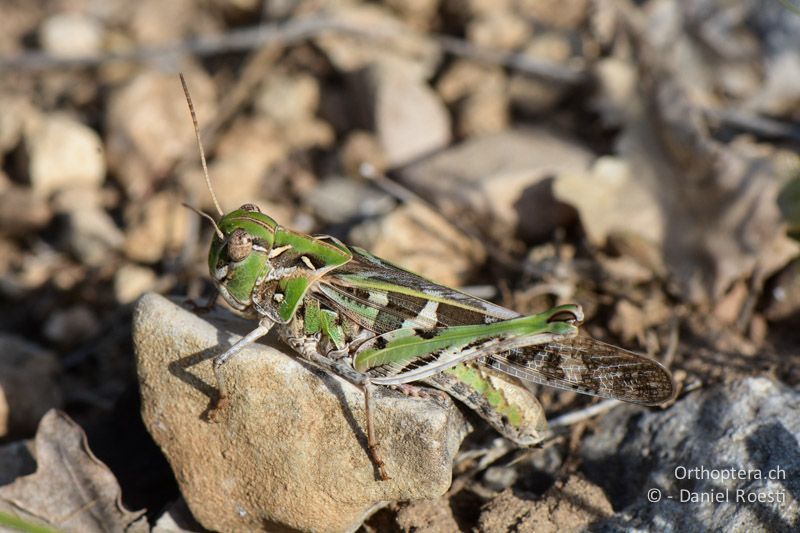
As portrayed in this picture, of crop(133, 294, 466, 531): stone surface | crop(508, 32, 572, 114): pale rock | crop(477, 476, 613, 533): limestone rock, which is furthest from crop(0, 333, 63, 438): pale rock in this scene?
crop(508, 32, 572, 114): pale rock

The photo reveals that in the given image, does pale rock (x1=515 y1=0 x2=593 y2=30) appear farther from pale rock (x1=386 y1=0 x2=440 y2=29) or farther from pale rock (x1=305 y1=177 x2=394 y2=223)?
pale rock (x1=305 y1=177 x2=394 y2=223)

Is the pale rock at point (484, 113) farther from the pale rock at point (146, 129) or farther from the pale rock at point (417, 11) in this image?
the pale rock at point (146, 129)

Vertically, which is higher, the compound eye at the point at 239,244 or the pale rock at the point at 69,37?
the compound eye at the point at 239,244

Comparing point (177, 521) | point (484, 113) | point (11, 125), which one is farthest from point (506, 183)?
point (11, 125)

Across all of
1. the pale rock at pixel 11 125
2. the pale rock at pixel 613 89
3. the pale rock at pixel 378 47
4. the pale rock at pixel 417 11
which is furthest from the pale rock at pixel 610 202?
the pale rock at pixel 11 125

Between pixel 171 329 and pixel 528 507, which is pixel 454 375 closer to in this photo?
pixel 528 507

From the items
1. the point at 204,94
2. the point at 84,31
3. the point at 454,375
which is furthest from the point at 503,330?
the point at 84,31
